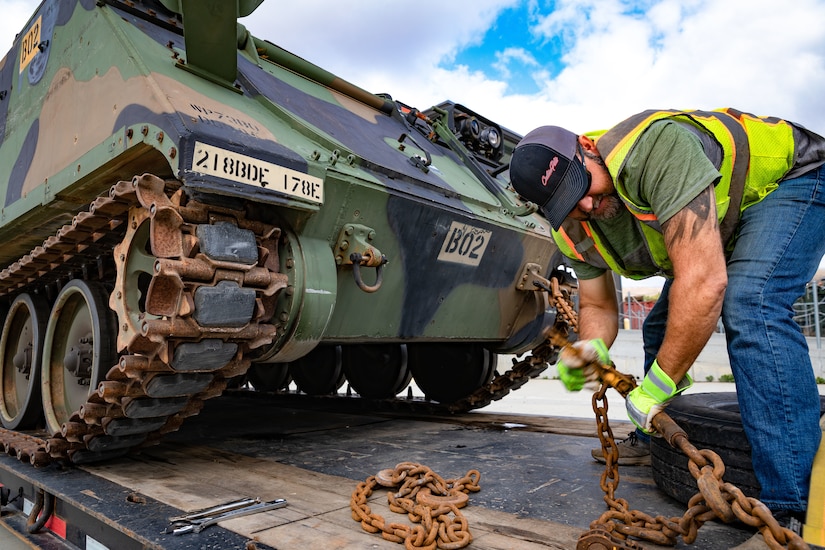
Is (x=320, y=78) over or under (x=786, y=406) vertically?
over

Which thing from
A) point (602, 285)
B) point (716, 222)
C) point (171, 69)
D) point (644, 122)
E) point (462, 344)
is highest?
point (171, 69)

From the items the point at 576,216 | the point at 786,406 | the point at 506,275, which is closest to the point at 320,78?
the point at 506,275

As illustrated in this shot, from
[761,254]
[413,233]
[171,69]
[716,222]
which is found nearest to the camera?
[716,222]

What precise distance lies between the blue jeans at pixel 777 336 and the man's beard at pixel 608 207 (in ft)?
1.32

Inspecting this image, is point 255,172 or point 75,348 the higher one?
point 255,172

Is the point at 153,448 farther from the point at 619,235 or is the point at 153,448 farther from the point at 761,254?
the point at 761,254

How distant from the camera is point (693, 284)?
Result: 1757 mm

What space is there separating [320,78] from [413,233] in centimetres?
164

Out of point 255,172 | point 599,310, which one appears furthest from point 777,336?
point 255,172

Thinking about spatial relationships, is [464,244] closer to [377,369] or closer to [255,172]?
[255,172]

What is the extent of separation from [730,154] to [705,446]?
998 millimetres

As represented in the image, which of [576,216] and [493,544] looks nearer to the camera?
[493,544]

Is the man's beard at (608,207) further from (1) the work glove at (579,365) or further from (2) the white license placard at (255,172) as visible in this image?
(2) the white license placard at (255,172)

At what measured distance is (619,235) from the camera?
2.37 m
